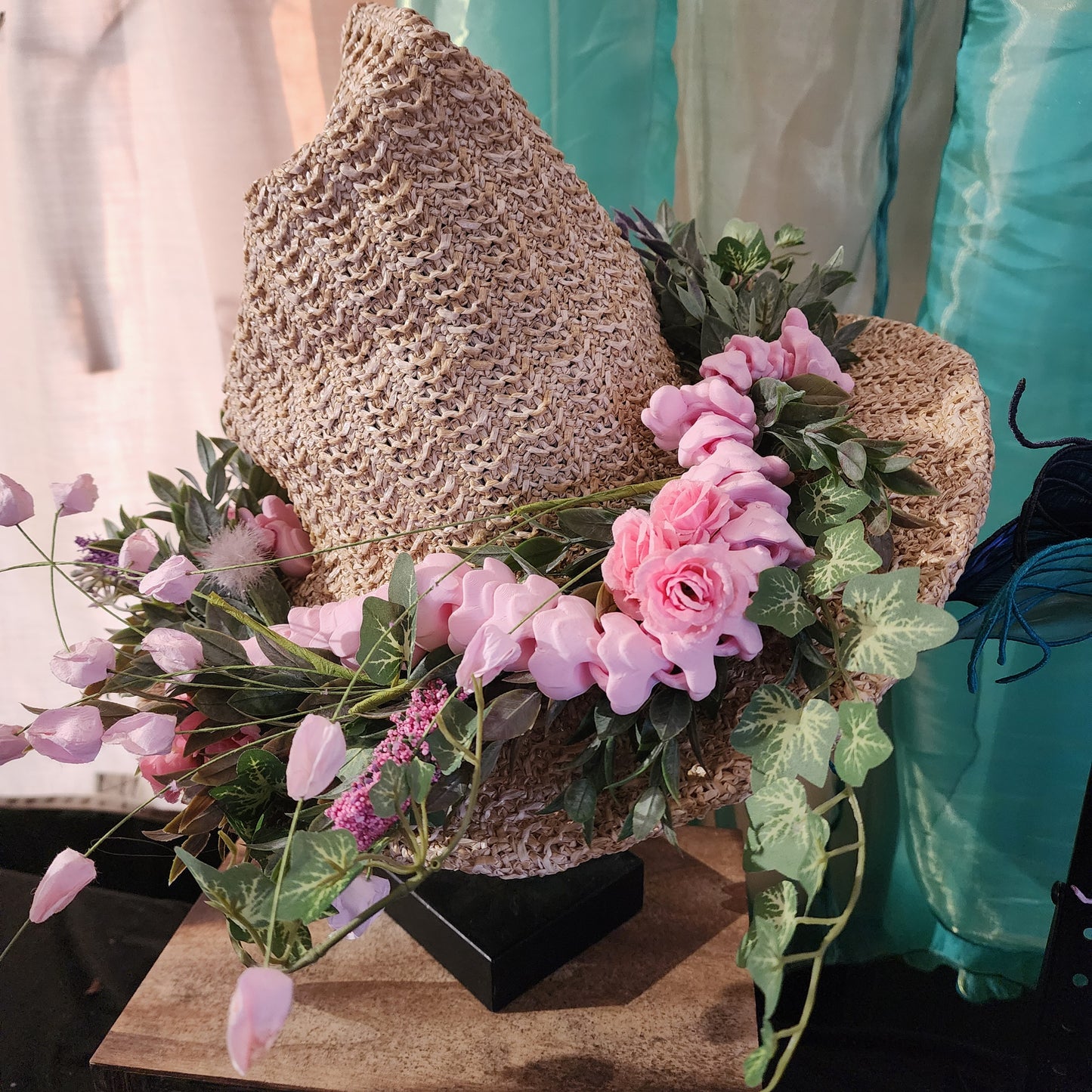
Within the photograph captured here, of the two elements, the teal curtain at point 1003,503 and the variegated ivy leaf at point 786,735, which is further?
the teal curtain at point 1003,503

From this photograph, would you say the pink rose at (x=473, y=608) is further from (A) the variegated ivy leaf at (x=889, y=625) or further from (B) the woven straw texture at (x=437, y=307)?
(A) the variegated ivy leaf at (x=889, y=625)

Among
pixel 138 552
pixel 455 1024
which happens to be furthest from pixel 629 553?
pixel 455 1024

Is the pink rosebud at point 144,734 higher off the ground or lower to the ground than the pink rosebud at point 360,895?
higher

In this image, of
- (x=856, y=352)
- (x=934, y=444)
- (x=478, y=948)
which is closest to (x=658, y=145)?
(x=856, y=352)

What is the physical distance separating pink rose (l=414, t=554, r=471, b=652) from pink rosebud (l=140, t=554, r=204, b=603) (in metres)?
0.15

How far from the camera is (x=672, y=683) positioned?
447mm

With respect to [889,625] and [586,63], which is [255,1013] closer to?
[889,625]

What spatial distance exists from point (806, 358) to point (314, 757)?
0.40 metres

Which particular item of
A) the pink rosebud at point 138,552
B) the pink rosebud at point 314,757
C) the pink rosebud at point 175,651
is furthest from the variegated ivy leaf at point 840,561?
the pink rosebud at point 138,552

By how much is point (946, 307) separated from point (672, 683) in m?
0.57

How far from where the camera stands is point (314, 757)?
14.6 inches

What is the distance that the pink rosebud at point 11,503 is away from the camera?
0.55m

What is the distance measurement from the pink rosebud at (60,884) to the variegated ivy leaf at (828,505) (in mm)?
416

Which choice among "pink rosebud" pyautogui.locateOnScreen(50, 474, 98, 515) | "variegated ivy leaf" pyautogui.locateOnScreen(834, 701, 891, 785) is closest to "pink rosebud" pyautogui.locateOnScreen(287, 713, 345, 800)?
"variegated ivy leaf" pyautogui.locateOnScreen(834, 701, 891, 785)
